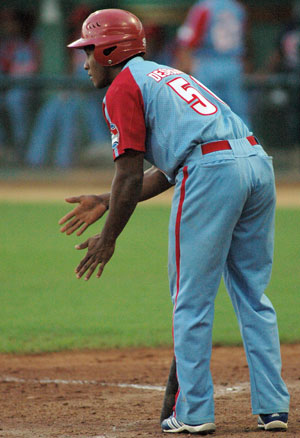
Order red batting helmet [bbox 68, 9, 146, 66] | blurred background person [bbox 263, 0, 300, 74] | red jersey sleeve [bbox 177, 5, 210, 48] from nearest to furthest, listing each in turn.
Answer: red batting helmet [bbox 68, 9, 146, 66] < red jersey sleeve [bbox 177, 5, 210, 48] < blurred background person [bbox 263, 0, 300, 74]

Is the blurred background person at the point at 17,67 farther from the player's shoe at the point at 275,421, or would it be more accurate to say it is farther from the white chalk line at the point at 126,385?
the player's shoe at the point at 275,421

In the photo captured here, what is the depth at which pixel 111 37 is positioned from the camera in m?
4.09

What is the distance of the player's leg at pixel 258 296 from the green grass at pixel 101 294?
A: 83.6 inches

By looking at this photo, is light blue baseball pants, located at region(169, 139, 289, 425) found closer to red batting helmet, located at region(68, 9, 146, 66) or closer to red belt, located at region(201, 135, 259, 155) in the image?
red belt, located at region(201, 135, 259, 155)

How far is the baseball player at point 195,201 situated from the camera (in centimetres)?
395

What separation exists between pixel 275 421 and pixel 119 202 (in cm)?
123

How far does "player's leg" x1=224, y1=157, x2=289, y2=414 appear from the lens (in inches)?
161

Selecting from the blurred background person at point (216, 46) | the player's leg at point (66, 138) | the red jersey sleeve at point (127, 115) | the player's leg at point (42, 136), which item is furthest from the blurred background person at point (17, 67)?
the red jersey sleeve at point (127, 115)

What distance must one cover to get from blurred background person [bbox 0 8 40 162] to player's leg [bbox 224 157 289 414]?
9750 mm

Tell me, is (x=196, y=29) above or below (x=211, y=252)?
below

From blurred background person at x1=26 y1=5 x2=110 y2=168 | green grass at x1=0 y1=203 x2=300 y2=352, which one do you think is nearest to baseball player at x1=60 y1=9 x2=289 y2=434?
green grass at x1=0 y1=203 x2=300 y2=352

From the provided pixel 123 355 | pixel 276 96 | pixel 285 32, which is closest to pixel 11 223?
pixel 276 96

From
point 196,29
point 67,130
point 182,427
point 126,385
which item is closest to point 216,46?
point 196,29

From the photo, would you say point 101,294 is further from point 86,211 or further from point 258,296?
point 258,296
